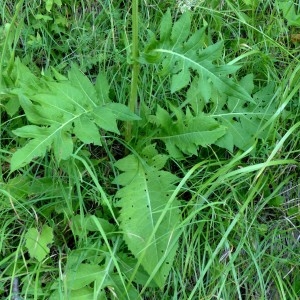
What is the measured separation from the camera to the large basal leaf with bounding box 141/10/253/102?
1.85m

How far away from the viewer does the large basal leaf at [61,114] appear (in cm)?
173

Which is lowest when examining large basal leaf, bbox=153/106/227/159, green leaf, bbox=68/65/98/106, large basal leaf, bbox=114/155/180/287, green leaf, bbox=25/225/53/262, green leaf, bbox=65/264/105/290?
green leaf, bbox=65/264/105/290

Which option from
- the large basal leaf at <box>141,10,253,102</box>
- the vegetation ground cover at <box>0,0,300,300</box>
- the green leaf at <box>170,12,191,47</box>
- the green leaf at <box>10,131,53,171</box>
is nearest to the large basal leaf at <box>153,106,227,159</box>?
the vegetation ground cover at <box>0,0,300,300</box>

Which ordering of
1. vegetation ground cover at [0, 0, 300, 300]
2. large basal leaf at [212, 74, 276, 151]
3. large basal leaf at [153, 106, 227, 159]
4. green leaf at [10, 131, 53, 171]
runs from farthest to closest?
large basal leaf at [212, 74, 276, 151]
large basal leaf at [153, 106, 227, 159]
vegetation ground cover at [0, 0, 300, 300]
green leaf at [10, 131, 53, 171]

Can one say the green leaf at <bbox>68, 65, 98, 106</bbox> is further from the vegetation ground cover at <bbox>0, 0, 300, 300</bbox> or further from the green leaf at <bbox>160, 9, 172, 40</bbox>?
the green leaf at <bbox>160, 9, 172, 40</bbox>

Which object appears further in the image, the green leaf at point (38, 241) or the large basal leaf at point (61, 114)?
the green leaf at point (38, 241)

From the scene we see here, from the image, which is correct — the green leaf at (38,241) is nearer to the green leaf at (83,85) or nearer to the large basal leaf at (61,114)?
the large basal leaf at (61,114)

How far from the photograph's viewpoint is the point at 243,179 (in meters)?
1.95

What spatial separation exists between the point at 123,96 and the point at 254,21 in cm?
69

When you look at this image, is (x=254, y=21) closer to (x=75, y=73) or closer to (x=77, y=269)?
(x=75, y=73)

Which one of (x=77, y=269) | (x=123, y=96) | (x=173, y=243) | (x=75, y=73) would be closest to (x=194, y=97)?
(x=123, y=96)

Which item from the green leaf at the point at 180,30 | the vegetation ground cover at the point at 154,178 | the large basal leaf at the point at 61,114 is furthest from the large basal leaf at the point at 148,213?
the green leaf at the point at 180,30

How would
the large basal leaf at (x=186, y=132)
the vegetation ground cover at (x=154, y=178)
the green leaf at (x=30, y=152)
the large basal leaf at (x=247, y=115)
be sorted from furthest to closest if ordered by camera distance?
the large basal leaf at (x=247, y=115) < the large basal leaf at (x=186, y=132) < the vegetation ground cover at (x=154, y=178) < the green leaf at (x=30, y=152)

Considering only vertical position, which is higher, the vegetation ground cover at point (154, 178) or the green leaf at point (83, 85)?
the green leaf at point (83, 85)
